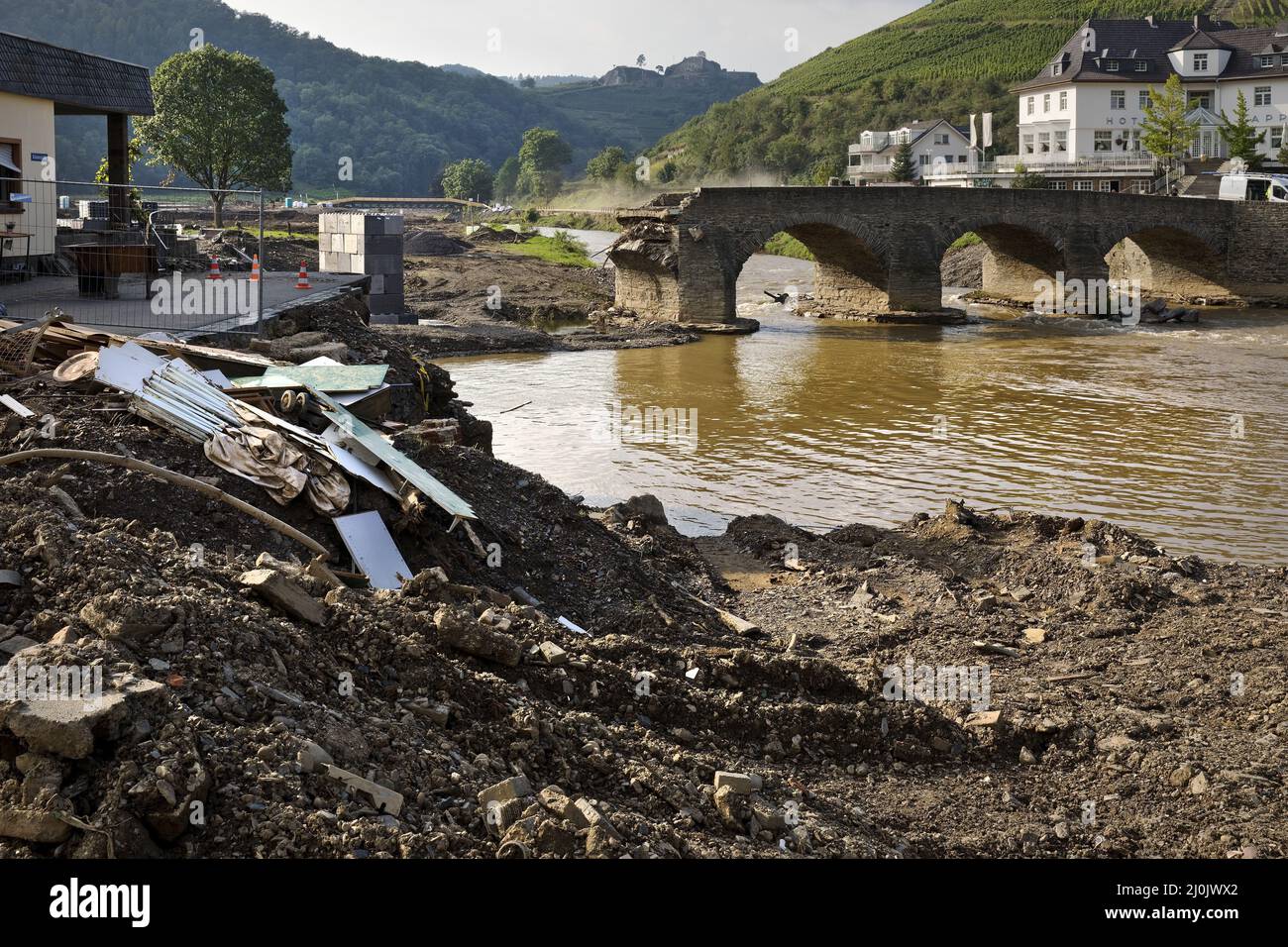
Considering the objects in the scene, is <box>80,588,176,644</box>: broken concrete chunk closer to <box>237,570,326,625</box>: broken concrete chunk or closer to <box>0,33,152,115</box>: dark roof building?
<box>237,570,326,625</box>: broken concrete chunk

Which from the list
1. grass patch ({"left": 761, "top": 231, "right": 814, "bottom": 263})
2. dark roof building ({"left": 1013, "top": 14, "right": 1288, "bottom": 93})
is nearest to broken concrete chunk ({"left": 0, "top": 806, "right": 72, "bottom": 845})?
grass patch ({"left": 761, "top": 231, "right": 814, "bottom": 263})

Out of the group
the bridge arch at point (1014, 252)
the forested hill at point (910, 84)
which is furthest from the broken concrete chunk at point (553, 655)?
the forested hill at point (910, 84)

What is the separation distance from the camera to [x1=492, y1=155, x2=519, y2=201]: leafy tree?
133125 mm

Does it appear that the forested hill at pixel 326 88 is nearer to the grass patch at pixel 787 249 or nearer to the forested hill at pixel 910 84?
the forested hill at pixel 910 84

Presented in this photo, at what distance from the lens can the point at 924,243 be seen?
125ft

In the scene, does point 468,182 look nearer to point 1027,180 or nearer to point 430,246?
point 430,246

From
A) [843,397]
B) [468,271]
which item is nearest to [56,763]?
[843,397]

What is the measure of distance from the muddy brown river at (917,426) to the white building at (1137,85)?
3124 cm

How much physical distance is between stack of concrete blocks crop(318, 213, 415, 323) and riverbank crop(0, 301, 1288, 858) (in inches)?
605

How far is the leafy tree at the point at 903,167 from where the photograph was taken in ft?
236

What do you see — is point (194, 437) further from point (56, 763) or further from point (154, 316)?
point (154, 316)

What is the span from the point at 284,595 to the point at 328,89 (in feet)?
496

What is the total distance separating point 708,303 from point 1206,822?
29936mm
